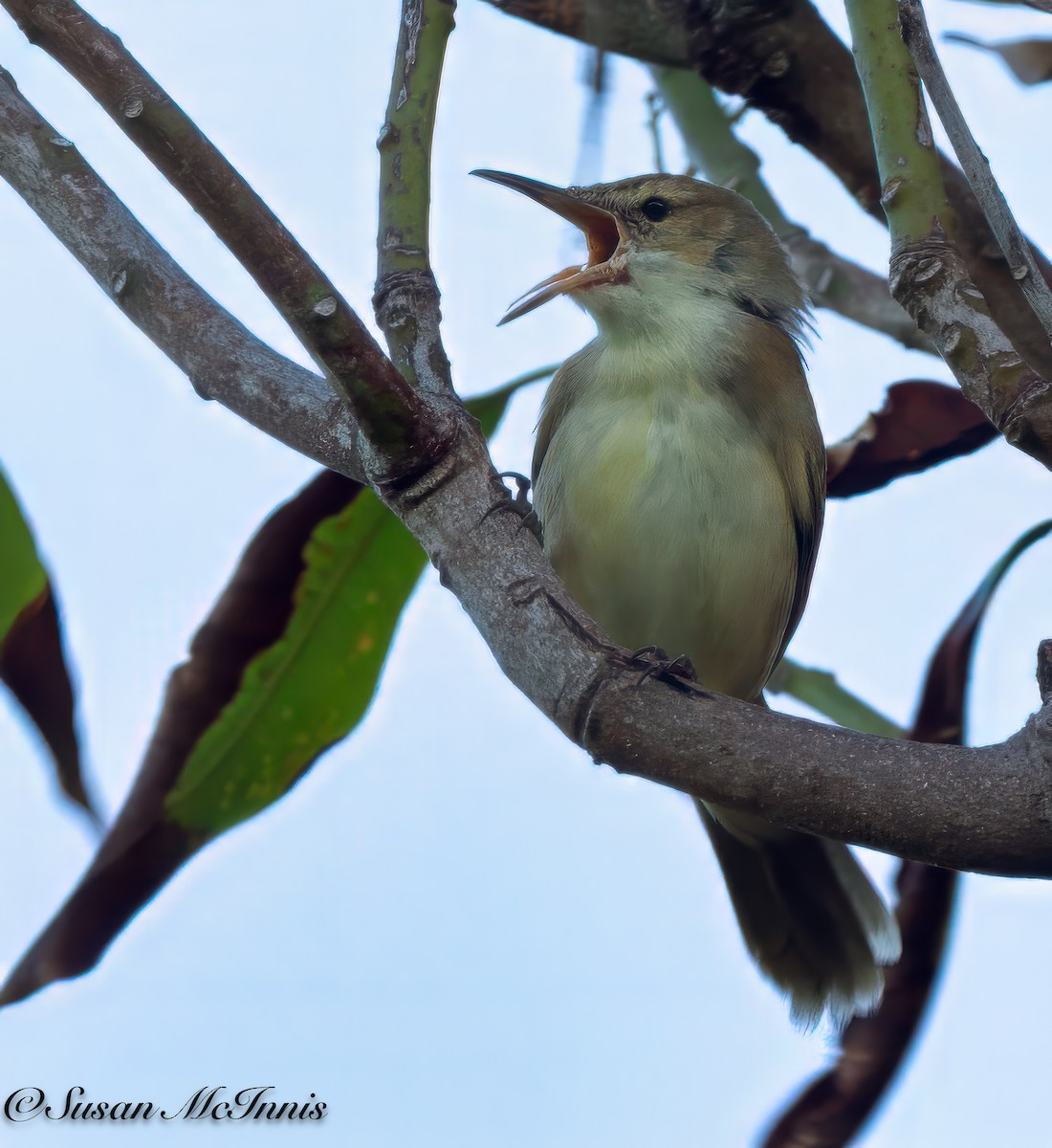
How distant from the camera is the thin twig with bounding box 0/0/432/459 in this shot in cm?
164

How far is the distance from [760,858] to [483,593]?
2.50 m

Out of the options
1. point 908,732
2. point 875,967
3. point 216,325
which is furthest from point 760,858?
point 216,325

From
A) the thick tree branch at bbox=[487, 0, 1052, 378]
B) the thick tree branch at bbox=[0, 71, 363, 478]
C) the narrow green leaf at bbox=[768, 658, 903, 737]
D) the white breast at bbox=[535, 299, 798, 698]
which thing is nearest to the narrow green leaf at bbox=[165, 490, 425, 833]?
the white breast at bbox=[535, 299, 798, 698]

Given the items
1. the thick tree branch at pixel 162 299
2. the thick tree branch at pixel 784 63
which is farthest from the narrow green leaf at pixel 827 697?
the thick tree branch at pixel 162 299

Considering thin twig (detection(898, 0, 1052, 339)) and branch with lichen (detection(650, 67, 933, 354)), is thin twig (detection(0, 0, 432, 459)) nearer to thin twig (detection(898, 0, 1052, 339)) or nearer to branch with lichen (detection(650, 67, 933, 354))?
thin twig (detection(898, 0, 1052, 339))

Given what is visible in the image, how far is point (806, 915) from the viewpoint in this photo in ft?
13.0

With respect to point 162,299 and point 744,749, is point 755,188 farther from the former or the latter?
point 744,749

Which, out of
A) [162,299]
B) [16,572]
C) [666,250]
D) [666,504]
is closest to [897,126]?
[162,299]

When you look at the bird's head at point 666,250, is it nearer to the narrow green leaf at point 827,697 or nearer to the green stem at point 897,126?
the narrow green leaf at point 827,697

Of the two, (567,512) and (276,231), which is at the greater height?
(567,512)

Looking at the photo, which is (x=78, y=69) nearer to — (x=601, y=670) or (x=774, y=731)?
(x=601, y=670)

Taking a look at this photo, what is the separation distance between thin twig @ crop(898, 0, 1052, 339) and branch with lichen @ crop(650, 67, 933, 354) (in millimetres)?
1728

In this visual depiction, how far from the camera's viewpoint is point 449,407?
2.01 m

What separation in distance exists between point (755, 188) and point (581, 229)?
57 centimetres
